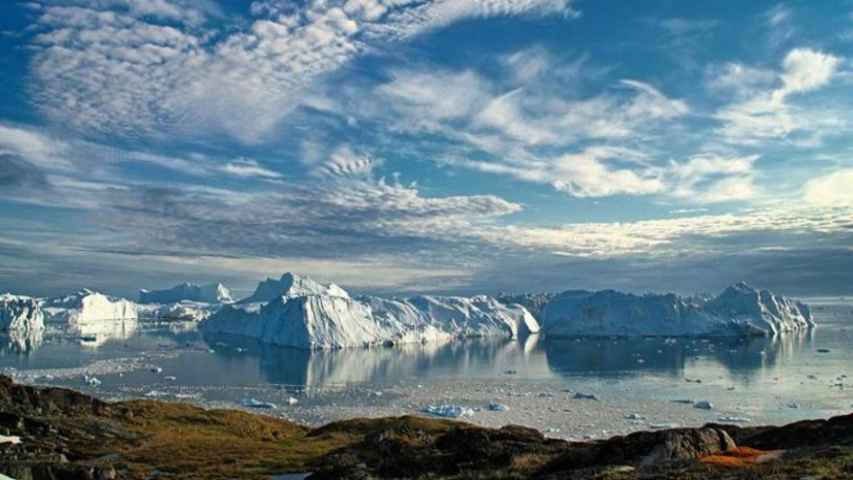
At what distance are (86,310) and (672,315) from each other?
150 meters

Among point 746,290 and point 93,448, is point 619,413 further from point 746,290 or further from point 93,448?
point 746,290

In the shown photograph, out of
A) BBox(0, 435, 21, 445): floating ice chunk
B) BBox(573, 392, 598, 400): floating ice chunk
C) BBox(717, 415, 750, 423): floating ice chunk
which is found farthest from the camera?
BBox(573, 392, 598, 400): floating ice chunk

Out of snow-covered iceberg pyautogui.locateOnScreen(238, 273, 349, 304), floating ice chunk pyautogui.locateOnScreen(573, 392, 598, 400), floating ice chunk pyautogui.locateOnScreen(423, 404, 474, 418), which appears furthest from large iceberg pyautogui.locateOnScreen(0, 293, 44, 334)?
floating ice chunk pyautogui.locateOnScreen(573, 392, 598, 400)

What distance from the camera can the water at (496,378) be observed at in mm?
44250

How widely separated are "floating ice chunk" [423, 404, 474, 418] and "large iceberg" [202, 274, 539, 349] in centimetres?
5320

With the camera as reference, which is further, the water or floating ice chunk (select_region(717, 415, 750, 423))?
the water

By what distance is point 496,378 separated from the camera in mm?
65938

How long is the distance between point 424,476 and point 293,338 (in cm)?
8890

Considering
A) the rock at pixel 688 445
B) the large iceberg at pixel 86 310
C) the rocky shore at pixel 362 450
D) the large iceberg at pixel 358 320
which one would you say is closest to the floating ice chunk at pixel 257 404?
the rocky shore at pixel 362 450

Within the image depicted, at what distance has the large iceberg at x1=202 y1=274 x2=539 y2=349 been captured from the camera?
331ft

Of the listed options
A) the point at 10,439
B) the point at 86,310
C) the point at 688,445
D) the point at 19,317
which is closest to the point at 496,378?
the point at 10,439

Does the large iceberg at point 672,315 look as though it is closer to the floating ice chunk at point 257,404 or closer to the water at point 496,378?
the water at point 496,378

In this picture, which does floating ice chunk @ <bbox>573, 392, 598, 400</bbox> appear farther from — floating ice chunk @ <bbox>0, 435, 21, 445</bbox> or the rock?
floating ice chunk @ <bbox>0, 435, 21, 445</bbox>

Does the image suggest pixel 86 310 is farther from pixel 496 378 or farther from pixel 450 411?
pixel 450 411
